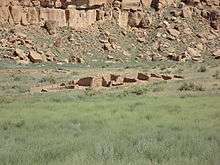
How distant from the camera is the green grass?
943cm

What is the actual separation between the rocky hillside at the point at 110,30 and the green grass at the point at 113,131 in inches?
1354

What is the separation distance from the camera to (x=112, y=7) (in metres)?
65.7

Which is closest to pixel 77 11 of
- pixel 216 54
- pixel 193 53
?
pixel 193 53

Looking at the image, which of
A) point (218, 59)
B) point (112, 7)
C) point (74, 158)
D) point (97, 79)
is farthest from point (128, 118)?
point (112, 7)

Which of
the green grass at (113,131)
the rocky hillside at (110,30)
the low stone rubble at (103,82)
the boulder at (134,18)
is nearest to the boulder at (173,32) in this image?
the rocky hillside at (110,30)

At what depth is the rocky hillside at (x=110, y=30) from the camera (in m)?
56.5

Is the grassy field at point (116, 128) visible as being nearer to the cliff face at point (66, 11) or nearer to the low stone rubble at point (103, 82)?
the low stone rubble at point (103, 82)

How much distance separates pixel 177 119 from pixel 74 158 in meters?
6.55

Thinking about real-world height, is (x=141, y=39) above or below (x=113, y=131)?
below

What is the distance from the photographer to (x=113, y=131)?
12750 mm

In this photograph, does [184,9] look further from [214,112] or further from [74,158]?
[74,158]

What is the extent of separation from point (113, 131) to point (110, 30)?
165 feet

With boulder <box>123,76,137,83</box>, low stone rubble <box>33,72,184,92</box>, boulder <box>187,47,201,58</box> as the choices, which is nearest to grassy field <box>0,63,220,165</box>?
low stone rubble <box>33,72,184,92</box>

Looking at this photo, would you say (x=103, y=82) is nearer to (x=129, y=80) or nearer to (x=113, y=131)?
(x=129, y=80)
